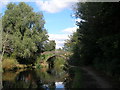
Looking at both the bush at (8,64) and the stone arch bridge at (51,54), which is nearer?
the bush at (8,64)

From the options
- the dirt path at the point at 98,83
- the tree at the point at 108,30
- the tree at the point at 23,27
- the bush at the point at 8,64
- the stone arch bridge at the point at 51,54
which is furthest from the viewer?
the stone arch bridge at the point at 51,54

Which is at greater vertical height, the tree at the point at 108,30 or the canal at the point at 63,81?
the tree at the point at 108,30

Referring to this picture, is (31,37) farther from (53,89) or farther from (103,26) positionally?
(103,26)

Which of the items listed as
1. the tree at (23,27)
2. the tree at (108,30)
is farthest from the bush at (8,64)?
the tree at (108,30)

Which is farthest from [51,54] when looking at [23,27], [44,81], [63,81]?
[63,81]

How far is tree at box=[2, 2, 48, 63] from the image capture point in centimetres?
4356

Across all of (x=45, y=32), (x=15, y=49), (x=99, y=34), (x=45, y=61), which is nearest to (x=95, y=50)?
(x=99, y=34)

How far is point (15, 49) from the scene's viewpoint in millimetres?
43312

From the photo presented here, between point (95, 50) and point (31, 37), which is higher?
point (31, 37)

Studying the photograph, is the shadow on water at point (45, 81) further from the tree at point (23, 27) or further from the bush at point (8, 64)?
the tree at point (23, 27)

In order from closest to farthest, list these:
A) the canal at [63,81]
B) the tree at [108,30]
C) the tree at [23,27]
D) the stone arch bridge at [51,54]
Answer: the tree at [108,30], the canal at [63,81], the tree at [23,27], the stone arch bridge at [51,54]

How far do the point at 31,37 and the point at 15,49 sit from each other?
472 cm

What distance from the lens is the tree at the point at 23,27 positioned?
43562mm

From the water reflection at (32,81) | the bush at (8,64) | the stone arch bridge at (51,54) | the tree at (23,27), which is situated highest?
the tree at (23,27)
